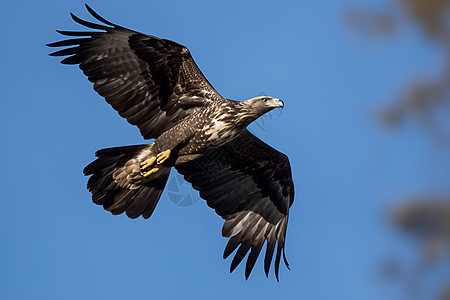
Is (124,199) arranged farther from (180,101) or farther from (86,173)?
(180,101)

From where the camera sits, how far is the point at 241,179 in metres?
14.2

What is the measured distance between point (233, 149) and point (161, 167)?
4.09ft

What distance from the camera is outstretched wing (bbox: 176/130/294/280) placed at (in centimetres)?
1378

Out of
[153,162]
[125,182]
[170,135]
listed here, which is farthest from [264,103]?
[125,182]

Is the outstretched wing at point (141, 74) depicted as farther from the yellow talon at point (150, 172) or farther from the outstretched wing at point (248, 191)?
the outstretched wing at point (248, 191)

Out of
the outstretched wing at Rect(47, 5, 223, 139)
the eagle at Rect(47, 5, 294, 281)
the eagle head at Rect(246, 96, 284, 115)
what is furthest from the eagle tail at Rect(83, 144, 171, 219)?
the eagle head at Rect(246, 96, 284, 115)

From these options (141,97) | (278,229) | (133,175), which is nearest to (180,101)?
(141,97)

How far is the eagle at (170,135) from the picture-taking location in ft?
41.2

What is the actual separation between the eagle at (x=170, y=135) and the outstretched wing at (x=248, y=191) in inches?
0.7

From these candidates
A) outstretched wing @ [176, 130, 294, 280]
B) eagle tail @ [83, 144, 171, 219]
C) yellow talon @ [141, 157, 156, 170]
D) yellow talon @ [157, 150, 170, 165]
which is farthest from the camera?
outstretched wing @ [176, 130, 294, 280]

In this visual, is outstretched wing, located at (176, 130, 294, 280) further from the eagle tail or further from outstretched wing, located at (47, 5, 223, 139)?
outstretched wing, located at (47, 5, 223, 139)

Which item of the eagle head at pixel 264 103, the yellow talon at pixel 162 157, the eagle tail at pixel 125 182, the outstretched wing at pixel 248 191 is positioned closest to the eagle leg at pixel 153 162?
the yellow talon at pixel 162 157

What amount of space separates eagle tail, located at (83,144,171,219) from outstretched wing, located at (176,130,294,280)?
0.62 meters

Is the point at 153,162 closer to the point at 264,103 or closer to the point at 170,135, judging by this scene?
the point at 170,135
